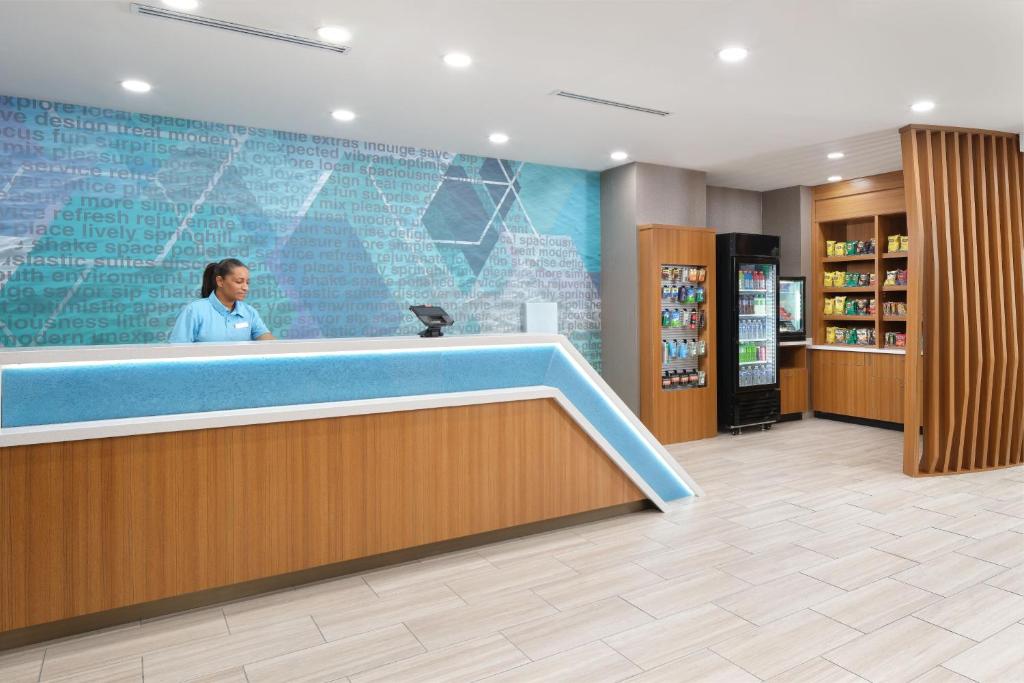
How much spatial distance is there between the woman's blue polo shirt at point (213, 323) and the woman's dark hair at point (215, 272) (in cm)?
7

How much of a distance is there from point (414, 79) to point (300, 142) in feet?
5.70

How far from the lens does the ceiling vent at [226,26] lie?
3.32 metres

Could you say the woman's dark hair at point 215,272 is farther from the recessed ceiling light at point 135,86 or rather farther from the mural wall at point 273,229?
the recessed ceiling light at point 135,86

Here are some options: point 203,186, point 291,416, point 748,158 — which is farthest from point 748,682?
point 748,158

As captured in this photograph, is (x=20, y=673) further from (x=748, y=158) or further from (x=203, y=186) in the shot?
(x=748, y=158)

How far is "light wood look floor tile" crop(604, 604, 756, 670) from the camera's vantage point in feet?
8.67

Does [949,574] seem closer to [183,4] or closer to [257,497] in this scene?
[257,497]

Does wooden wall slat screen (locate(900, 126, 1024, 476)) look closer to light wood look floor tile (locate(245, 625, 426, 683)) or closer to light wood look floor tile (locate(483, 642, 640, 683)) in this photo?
light wood look floor tile (locate(483, 642, 640, 683))

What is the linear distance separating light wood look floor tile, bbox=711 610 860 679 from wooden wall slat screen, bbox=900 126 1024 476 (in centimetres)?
323

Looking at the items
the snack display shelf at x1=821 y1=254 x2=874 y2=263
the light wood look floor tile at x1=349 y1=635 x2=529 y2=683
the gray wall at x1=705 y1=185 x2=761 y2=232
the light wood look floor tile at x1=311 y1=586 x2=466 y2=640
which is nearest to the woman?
the light wood look floor tile at x1=311 y1=586 x2=466 y2=640

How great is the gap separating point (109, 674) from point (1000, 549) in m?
4.65

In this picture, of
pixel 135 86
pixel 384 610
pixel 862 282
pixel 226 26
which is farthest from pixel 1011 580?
pixel 135 86

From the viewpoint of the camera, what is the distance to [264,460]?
10.3 feet

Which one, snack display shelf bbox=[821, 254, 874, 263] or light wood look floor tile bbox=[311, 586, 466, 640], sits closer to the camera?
light wood look floor tile bbox=[311, 586, 466, 640]
